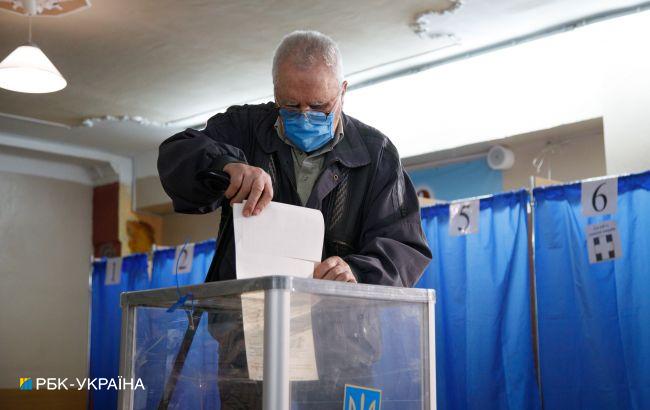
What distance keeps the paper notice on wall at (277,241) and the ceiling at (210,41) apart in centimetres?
371

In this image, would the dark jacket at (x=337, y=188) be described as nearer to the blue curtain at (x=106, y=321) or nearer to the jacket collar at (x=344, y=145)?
the jacket collar at (x=344, y=145)

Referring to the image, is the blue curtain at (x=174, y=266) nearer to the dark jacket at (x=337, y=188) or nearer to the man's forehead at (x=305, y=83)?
the dark jacket at (x=337, y=188)

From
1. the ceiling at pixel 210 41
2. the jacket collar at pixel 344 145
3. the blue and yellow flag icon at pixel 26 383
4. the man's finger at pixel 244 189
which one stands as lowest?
the blue and yellow flag icon at pixel 26 383

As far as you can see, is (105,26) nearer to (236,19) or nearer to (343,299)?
(236,19)

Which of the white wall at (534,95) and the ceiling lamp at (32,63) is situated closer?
the ceiling lamp at (32,63)

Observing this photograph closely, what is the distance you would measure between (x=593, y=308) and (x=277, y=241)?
290 cm

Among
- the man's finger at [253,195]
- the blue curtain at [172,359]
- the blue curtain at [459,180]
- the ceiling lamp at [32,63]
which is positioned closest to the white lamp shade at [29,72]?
the ceiling lamp at [32,63]

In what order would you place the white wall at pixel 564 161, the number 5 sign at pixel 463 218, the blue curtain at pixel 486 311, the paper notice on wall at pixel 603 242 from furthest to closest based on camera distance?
the white wall at pixel 564 161 → the number 5 sign at pixel 463 218 → the blue curtain at pixel 486 311 → the paper notice on wall at pixel 603 242

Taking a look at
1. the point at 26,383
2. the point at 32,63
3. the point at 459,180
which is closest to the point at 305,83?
the point at 32,63

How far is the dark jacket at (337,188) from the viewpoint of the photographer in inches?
60.0

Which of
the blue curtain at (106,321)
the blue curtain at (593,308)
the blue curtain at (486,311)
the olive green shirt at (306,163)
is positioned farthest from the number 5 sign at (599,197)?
the blue curtain at (106,321)

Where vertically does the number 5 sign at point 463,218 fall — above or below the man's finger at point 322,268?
above

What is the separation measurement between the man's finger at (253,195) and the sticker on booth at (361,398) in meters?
0.31

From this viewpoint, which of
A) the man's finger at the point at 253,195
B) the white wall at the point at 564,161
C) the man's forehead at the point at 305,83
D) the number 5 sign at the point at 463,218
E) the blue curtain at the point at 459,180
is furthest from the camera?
the blue curtain at the point at 459,180
